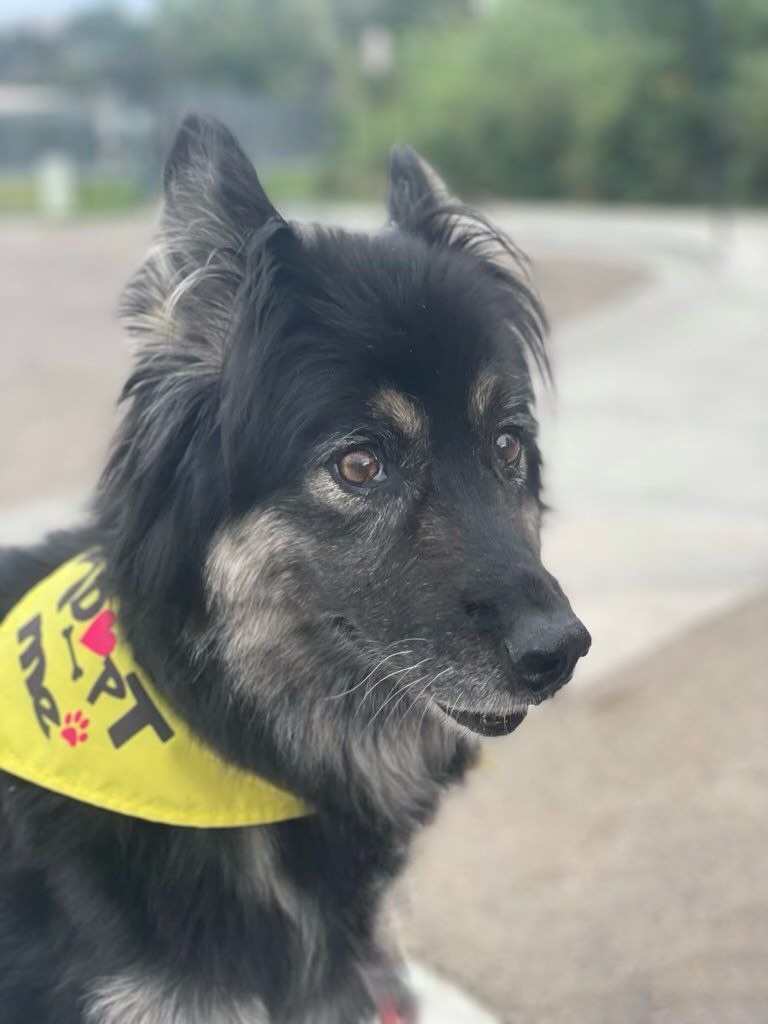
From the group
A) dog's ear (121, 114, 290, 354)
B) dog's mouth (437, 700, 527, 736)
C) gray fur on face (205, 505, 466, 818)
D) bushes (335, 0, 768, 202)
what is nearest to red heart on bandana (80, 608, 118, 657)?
gray fur on face (205, 505, 466, 818)

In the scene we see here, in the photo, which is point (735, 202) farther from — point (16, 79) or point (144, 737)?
point (16, 79)

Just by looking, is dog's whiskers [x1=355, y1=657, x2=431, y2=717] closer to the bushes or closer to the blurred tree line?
the blurred tree line

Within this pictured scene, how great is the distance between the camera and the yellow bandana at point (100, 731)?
8.55 feet

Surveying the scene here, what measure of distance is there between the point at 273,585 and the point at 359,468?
305mm

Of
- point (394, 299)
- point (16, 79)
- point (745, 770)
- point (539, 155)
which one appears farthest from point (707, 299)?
point (16, 79)

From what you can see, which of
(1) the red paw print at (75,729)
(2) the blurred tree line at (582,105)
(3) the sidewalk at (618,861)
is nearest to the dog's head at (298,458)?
(1) the red paw print at (75,729)

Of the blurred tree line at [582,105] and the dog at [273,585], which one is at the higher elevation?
the dog at [273,585]

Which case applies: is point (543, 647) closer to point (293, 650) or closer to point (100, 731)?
point (293, 650)

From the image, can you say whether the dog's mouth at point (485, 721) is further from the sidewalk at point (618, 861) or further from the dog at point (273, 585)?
the sidewalk at point (618, 861)

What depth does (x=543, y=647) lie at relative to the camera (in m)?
2.36

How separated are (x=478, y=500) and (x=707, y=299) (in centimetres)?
1475

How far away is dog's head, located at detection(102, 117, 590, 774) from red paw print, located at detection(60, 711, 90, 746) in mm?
316

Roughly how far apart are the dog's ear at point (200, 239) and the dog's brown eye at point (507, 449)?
65cm

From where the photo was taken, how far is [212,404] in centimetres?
266
